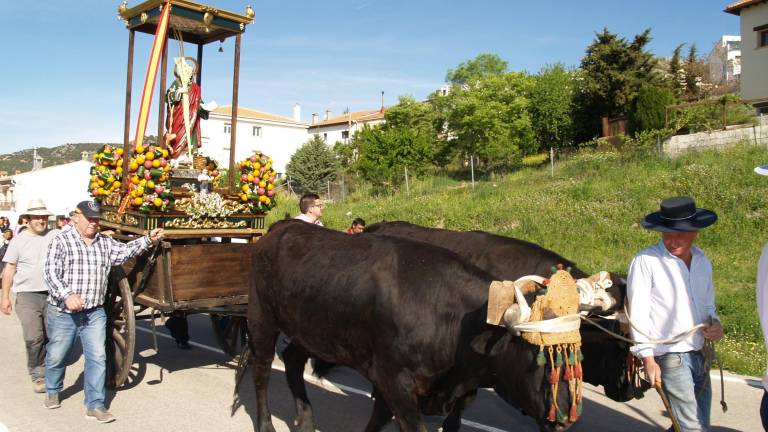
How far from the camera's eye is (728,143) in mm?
18281

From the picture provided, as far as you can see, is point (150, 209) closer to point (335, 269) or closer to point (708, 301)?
point (335, 269)

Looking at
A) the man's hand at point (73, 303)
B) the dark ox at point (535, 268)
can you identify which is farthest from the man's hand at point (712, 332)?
the man's hand at point (73, 303)

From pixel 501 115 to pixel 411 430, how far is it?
35104 millimetres

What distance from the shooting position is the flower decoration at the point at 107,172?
7277 millimetres

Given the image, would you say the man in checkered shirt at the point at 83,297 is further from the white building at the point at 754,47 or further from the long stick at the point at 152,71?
the white building at the point at 754,47

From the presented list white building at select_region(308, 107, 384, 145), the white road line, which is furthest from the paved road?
white building at select_region(308, 107, 384, 145)

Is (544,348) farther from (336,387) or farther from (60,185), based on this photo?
(60,185)

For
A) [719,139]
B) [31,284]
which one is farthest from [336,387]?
[719,139]

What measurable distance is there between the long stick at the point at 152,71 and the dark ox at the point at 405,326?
10.3ft

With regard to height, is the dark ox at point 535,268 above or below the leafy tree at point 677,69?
below

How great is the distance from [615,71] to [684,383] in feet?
101

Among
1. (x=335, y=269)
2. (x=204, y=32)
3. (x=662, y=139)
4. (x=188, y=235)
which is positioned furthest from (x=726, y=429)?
(x=662, y=139)

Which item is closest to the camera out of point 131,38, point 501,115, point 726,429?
point 726,429

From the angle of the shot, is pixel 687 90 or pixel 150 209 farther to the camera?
pixel 687 90
